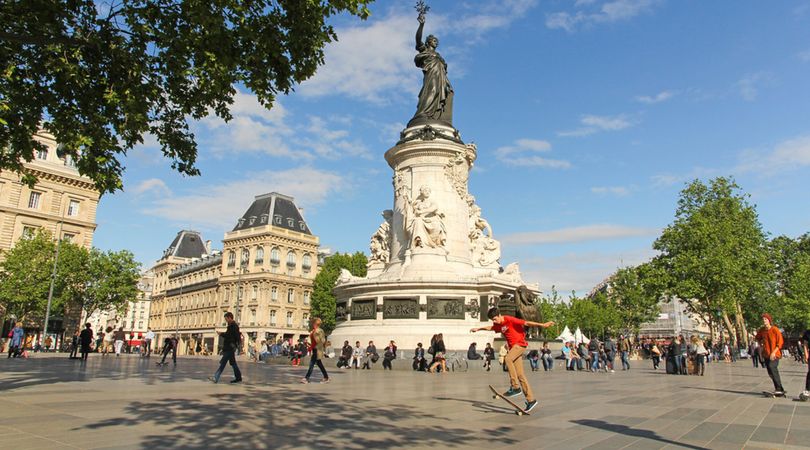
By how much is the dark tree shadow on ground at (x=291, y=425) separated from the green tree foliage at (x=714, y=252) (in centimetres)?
3861

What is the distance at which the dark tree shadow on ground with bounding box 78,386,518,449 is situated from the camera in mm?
6047

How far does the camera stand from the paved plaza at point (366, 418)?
6.18 meters

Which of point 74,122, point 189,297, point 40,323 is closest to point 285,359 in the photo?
point 74,122

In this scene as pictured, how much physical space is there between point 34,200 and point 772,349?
184 ft

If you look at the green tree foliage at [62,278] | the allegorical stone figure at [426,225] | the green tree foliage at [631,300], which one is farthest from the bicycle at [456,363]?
the green tree foliage at [631,300]

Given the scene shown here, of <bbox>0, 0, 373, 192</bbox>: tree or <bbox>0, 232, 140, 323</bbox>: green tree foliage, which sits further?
<bbox>0, 232, 140, 323</bbox>: green tree foliage

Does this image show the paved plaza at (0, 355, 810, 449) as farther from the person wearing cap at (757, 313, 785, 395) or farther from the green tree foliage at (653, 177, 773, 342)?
the green tree foliage at (653, 177, 773, 342)

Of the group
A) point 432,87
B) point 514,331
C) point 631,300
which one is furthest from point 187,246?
point 514,331

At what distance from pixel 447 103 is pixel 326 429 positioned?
2507cm

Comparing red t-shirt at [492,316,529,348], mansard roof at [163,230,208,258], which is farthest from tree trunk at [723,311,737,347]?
mansard roof at [163,230,208,258]

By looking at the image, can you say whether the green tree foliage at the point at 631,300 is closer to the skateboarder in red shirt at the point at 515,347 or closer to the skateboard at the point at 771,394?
the skateboard at the point at 771,394

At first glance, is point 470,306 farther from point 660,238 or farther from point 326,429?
point 660,238

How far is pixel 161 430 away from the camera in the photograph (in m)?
6.54

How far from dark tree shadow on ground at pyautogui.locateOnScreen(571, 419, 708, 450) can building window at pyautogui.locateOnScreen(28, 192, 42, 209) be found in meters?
54.9
